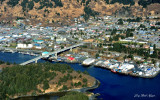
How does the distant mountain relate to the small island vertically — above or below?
above

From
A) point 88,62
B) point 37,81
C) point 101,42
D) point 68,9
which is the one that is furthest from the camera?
point 68,9

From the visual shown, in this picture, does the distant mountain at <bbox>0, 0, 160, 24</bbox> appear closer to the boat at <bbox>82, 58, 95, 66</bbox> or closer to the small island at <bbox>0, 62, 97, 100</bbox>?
the boat at <bbox>82, 58, 95, 66</bbox>

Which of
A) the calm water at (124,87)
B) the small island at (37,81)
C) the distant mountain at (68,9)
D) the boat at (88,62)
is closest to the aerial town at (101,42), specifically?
the boat at (88,62)

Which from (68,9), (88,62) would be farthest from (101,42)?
(68,9)

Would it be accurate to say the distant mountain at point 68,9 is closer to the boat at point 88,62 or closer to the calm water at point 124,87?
the boat at point 88,62

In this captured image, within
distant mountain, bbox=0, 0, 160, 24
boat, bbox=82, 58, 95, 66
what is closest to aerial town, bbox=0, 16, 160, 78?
boat, bbox=82, 58, 95, 66

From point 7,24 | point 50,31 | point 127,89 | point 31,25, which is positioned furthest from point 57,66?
point 7,24

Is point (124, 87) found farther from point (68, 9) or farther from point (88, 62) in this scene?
point (68, 9)
